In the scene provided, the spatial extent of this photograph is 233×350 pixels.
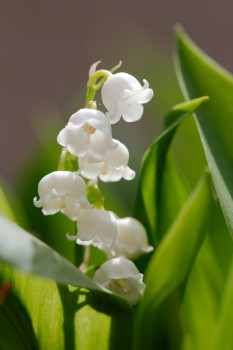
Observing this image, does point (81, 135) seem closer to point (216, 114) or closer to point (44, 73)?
point (216, 114)

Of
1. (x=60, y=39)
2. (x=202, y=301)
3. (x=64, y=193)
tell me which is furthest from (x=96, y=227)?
(x=60, y=39)

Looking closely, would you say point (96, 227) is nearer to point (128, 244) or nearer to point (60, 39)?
point (128, 244)

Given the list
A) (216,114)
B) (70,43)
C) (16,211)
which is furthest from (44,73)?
(216,114)

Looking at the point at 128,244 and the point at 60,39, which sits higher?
the point at 60,39

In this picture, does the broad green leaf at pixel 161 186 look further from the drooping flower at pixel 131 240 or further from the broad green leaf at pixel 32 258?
the broad green leaf at pixel 32 258

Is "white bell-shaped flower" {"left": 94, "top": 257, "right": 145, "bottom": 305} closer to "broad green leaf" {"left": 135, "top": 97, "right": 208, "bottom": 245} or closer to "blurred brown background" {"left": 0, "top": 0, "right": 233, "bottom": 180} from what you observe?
"broad green leaf" {"left": 135, "top": 97, "right": 208, "bottom": 245}

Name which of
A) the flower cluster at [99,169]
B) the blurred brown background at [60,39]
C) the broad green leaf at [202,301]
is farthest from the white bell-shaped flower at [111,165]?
the blurred brown background at [60,39]
